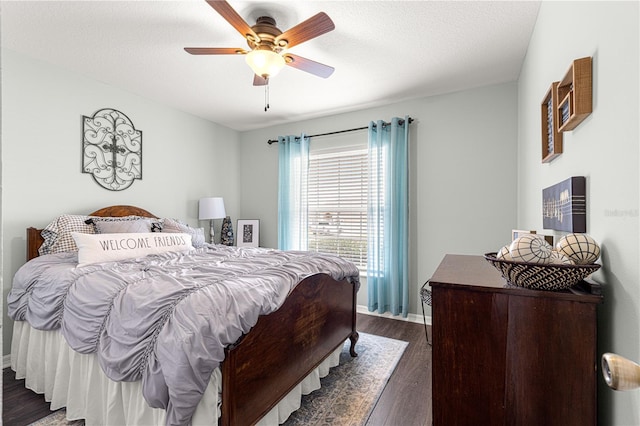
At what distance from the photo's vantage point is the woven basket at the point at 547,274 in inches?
42.6

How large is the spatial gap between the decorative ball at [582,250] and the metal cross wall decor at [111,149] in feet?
12.1

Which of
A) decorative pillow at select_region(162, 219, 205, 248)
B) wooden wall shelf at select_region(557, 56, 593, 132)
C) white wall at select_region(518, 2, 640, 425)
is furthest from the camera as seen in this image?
decorative pillow at select_region(162, 219, 205, 248)

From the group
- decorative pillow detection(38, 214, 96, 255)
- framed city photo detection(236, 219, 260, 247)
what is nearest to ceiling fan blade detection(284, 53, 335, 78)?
decorative pillow detection(38, 214, 96, 255)

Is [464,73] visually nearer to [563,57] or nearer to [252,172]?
[563,57]

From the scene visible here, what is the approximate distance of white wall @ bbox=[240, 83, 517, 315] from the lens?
329cm

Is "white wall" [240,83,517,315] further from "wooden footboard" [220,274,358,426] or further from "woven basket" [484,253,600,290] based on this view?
"woven basket" [484,253,600,290]

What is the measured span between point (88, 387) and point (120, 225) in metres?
1.43

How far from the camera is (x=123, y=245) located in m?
2.56

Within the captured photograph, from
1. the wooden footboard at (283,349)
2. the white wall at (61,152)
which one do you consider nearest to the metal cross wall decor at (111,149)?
the white wall at (61,152)

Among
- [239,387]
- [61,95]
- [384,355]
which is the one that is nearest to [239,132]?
[61,95]

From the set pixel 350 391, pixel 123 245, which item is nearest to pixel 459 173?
pixel 350 391

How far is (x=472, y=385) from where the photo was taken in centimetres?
120

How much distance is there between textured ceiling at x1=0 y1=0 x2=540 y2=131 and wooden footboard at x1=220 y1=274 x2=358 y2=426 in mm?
1806

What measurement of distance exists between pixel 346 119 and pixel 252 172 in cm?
164
